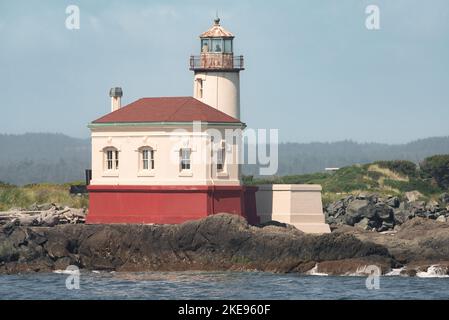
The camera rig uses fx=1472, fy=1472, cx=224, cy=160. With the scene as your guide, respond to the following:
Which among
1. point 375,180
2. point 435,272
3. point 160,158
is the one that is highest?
point 160,158

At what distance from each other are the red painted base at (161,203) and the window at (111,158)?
0.78m

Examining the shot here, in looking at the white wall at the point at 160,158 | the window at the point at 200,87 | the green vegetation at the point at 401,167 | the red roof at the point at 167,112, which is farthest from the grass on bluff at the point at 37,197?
the green vegetation at the point at 401,167

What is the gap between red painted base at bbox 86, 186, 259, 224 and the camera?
143ft

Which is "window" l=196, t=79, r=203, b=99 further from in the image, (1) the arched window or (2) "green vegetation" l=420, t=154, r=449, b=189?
(2) "green vegetation" l=420, t=154, r=449, b=189

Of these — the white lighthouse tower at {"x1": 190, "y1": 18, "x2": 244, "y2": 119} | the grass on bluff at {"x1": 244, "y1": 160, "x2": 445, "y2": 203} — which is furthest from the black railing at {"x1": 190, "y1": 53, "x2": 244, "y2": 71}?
the grass on bluff at {"x1": 244, "y1": 160, "x2": 445, "y2": 203}

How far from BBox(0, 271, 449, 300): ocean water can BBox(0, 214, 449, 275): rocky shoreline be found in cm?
87

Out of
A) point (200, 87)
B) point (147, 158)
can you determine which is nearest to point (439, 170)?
point (200, 87)

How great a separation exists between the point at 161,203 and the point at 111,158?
8.01 ft

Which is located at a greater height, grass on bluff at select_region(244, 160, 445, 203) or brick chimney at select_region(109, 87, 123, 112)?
brick chimney at select_region(109, 87, 123, 112)

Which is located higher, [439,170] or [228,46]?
[228,46]

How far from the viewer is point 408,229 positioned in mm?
45938

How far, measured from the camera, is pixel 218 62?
156 ft

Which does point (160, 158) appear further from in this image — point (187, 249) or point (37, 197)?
point (37, 197)
